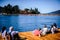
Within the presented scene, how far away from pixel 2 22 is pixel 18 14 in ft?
0.93

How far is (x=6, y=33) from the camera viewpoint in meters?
2.24

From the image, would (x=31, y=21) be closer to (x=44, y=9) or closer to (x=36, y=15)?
(x=36, y=15)

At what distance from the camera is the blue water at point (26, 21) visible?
2311 millimetres

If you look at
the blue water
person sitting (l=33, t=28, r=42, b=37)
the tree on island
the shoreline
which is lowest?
the shoreline

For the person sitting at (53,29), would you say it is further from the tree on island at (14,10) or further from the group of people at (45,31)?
the tree on island at (14,10)

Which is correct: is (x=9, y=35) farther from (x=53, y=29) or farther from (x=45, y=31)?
(x=53, y=29)

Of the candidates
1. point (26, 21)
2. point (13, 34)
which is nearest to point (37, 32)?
point (26, 21)

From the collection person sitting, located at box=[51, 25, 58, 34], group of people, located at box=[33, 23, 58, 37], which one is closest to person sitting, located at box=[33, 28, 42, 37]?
group of people, located at box=[33, 23, 58, 37]

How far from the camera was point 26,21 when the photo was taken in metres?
2.38

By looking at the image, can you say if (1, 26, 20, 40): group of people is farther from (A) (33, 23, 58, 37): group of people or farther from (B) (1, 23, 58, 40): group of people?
(A) (33, 23, 58, 37): group of people

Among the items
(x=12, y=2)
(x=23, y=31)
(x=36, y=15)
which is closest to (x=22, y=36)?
(x=23, y=31)

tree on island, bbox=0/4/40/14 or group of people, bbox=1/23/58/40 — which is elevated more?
tree on island, bbox=0/4/40/14

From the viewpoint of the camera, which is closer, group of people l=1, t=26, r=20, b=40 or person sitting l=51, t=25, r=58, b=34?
group of people l=1, t=26, r=20, b=40

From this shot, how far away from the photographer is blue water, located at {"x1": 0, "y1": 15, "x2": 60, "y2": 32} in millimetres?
2311
